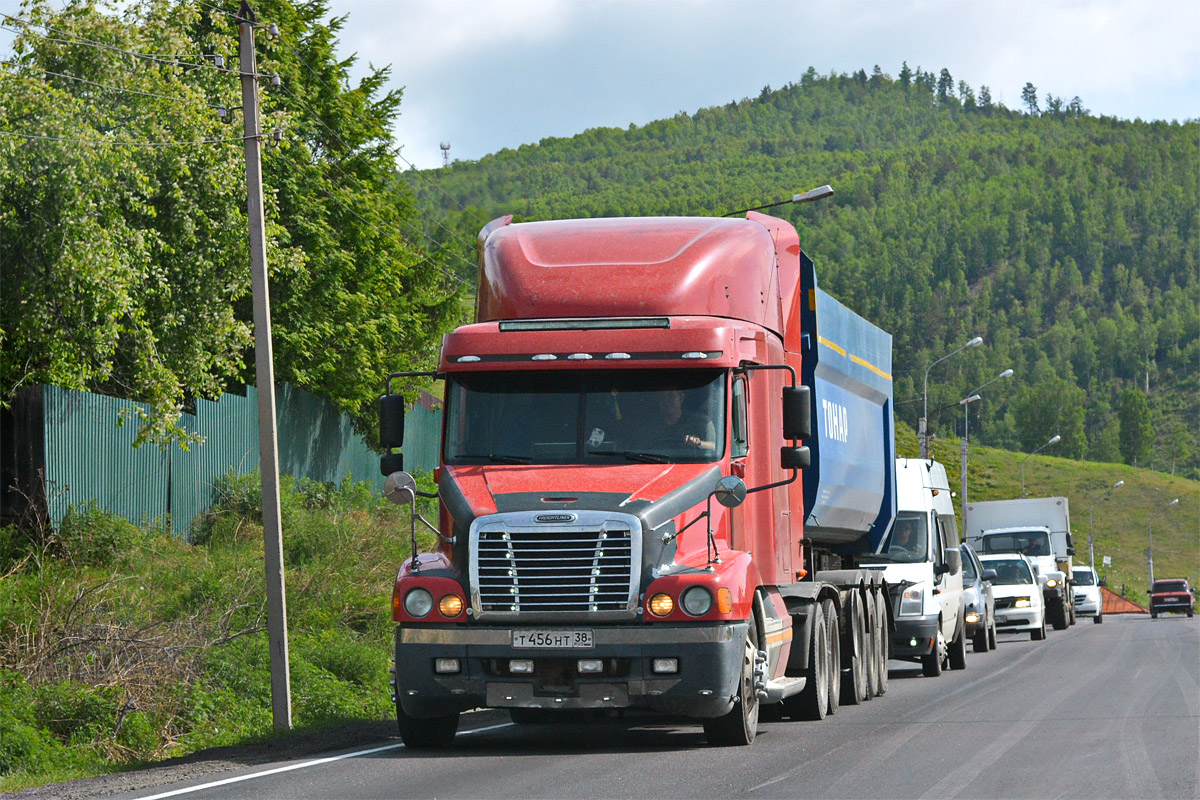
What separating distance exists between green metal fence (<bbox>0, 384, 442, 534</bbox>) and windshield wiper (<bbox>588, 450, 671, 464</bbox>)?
11765 millimetres

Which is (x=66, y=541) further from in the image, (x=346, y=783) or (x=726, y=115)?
(x=726, y=115)

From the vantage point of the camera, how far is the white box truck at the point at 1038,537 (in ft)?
138

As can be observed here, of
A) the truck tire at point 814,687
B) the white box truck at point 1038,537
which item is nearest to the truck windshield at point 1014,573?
the white box truck at point 1038,537

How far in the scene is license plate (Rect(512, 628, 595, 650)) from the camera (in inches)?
433

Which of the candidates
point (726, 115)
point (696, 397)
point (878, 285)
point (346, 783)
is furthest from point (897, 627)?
point (878, 285)

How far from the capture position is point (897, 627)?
70.4ft

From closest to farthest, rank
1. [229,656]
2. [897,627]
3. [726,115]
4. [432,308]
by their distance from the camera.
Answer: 1. [229,656]
2. [897,627]
3. [432,308]
4. [726,115]

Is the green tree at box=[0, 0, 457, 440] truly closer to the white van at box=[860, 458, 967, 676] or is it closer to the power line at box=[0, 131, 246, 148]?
the power line at box=[0, 131, 246, 148]

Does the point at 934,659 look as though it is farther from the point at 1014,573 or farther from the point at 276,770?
the point at 1014,573

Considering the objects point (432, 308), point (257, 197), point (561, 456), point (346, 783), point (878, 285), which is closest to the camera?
point (346, 783)

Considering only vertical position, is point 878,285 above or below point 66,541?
above

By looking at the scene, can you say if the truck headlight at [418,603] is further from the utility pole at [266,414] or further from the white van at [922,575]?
the white van at [922,575]

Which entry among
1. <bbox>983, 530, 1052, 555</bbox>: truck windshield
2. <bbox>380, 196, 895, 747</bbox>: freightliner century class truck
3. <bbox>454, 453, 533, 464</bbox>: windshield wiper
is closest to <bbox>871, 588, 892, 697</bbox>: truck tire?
<bbox>380, 196, 895, 747</bbox>: freightliner century class truck

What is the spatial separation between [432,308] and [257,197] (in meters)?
27.3
